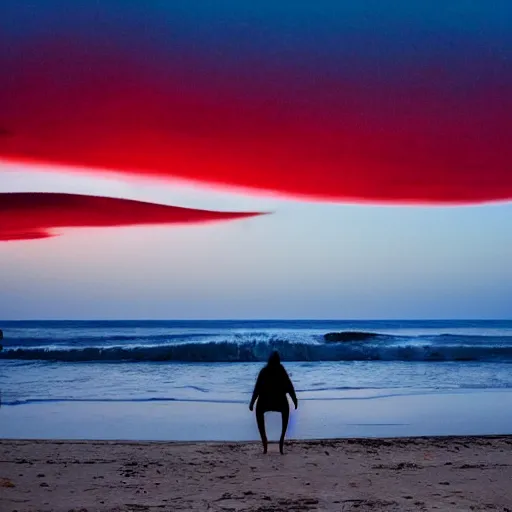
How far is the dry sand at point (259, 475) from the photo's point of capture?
6242mm

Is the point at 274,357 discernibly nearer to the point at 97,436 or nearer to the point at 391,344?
the point at 97,436

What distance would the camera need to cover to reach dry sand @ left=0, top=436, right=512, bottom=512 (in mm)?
6242

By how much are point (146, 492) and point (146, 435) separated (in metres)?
3.56

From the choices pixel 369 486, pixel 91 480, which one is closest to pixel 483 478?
pixel 369 486

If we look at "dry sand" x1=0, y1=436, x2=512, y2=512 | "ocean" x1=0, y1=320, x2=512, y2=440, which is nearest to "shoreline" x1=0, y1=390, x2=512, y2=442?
"ocean" x1=0, y1=320, x2=512, y2=440

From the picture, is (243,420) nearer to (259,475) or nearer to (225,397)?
(225,397)

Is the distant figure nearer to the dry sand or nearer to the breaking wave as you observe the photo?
the dry sand

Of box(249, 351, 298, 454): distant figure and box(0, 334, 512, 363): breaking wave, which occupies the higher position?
box(249, 351, 298, 454): distant figure

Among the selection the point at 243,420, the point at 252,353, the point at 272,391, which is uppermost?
the point at 272,391

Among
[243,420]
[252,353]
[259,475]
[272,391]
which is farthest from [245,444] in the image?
[252,353]

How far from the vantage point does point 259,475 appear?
7.39m

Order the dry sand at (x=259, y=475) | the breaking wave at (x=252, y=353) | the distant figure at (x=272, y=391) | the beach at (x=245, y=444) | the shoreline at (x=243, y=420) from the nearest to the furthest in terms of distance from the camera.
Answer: the dry sand at (x=259, y=475) < the beach at (x=245, y=444) < the distant figure at (x=272, y=391) < the shoreline at (x=243, y=420) < the breaking wave at (x=252, y=353)

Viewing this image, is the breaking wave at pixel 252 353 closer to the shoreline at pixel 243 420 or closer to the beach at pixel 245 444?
the beach at pixel 245 444

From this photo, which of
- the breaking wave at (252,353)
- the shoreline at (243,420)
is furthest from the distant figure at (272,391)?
the breaking wave at (252,353)
